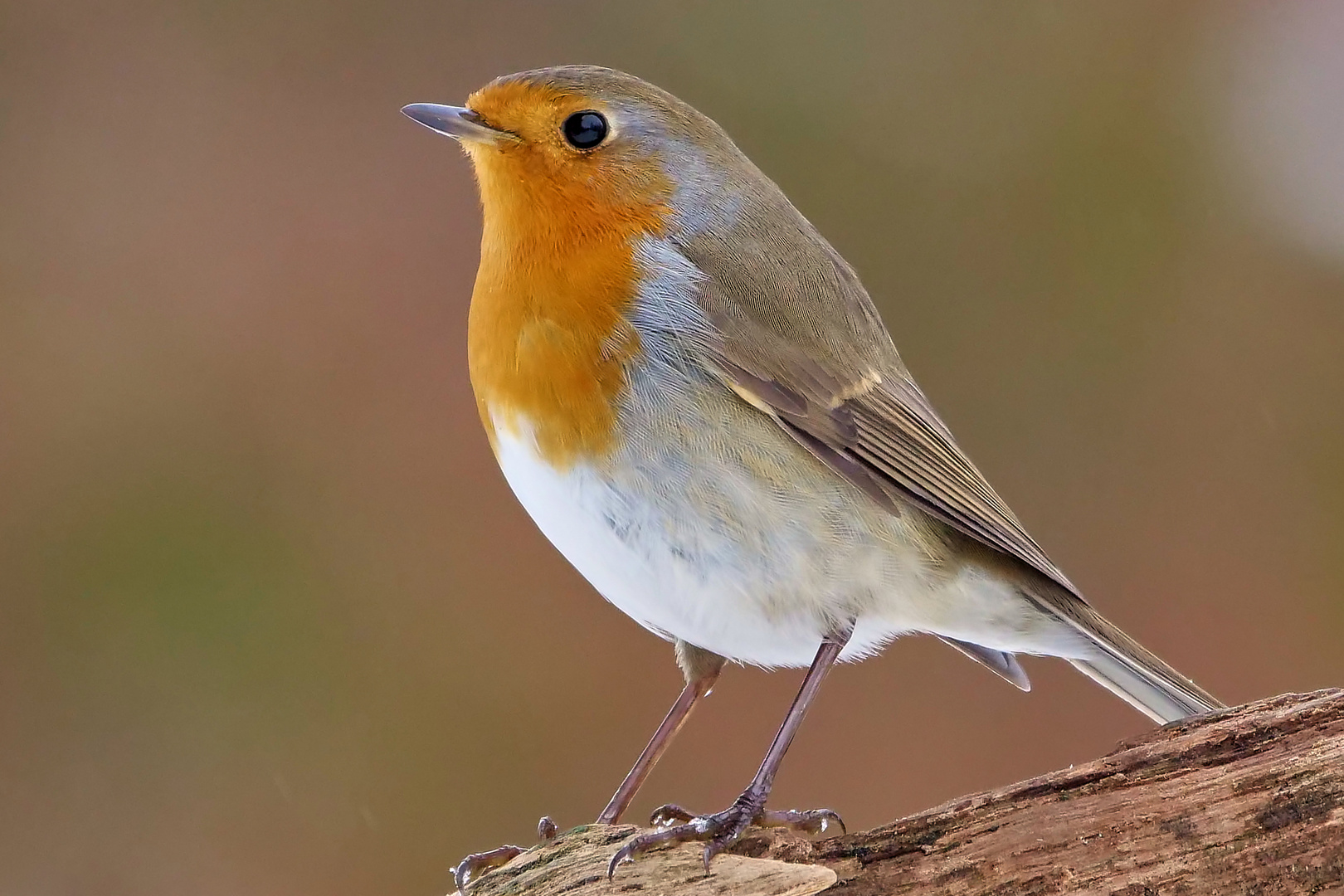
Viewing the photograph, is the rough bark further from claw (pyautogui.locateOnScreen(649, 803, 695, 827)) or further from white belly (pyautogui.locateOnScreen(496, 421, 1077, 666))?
white belly (pyautogui.locateOnScreen(496, 421, 1077, 666))

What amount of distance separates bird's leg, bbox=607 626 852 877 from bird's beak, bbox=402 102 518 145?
3.69 ft

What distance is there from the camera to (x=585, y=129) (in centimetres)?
241

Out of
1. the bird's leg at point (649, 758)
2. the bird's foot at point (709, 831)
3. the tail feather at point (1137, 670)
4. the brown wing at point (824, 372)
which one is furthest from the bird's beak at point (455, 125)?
the tail feather at point (1137, 670)

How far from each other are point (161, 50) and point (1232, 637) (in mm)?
3784

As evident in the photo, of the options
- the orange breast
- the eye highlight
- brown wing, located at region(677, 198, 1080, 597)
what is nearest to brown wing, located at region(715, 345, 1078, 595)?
brown wing, located at region(677, 198, 1080, 597)

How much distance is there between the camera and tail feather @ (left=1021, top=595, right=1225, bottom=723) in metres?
2.49

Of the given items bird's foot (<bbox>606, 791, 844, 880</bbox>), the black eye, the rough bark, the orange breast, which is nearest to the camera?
the rough bark

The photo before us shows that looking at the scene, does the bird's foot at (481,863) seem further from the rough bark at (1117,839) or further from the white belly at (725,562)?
the white belly at (725,562)

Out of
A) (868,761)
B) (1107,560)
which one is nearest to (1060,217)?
(1107,560)

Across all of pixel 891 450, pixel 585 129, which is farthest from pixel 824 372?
pixel 585 129

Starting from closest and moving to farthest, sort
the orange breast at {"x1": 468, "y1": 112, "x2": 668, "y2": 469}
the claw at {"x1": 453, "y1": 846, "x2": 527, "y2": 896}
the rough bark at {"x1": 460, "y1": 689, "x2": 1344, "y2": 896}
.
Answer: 1. the rough bark at {"x1": 460, "y1": 689, "x2": 1344, "y2": 896}
2. the orange breast at {"x1": 468, "y1": 112, "x2": 668, "y2": 469}
3. the claw at {"x1": 453, "y1": 846, "x2": 527, "y2": 896}

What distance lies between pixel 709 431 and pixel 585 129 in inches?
26.0

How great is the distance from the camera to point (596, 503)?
2.15 metres

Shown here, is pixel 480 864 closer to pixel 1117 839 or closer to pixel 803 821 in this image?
pixel 803 821
